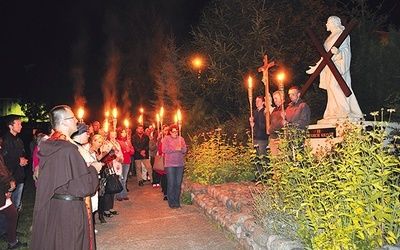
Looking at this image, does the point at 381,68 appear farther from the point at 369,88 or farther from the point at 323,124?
the point at 323,124

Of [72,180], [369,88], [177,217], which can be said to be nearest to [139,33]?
[369,88]

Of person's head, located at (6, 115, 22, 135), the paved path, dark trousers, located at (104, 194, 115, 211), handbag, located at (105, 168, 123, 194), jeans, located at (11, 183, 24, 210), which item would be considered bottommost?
the paved path

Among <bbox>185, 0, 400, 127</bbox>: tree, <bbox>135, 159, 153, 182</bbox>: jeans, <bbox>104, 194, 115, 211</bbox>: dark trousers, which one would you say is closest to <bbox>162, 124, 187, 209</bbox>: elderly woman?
<bbox>104, 194, 115, 211</bbox>: dark trousers

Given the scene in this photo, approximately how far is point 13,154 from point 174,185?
3.74 m

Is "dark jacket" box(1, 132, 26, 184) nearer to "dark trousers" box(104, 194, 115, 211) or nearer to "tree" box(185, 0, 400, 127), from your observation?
"dark trousers" box(104, 194, 115, 211)

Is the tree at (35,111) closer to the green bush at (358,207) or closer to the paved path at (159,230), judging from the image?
the paved path at (159,230)

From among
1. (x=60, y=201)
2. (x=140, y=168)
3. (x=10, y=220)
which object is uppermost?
(x=60, y=201)

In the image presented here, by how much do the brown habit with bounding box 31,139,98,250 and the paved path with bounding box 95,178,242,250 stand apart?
108 inches

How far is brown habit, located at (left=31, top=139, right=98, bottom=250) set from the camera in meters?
3.59

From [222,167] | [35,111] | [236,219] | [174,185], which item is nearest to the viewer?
[236,219]

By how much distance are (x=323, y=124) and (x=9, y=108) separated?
59.4 m

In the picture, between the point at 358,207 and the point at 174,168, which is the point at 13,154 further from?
the point at 358,207

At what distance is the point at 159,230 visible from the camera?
23.8 feet

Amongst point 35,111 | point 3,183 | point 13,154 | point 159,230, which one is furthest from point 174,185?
point 35,111
